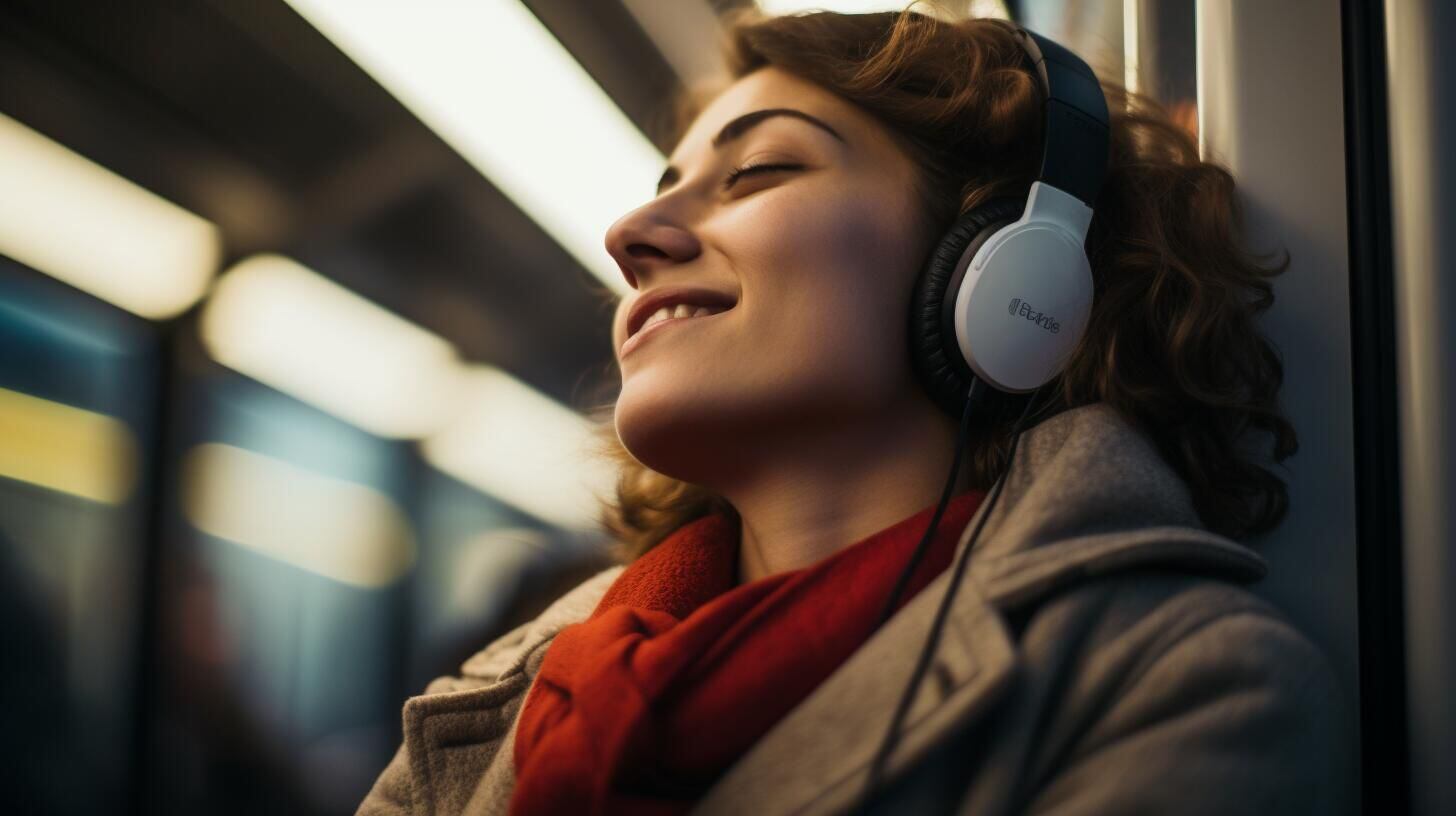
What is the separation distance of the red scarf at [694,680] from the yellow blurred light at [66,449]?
1534mm

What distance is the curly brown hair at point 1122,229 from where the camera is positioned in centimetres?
90

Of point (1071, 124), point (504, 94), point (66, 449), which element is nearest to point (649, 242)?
point (1071, 124)

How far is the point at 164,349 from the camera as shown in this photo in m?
2.24

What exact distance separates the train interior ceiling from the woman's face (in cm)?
35

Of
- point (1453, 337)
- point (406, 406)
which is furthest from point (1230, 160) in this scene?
point (406, 406)

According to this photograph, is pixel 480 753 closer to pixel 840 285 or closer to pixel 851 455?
pixel 851 455

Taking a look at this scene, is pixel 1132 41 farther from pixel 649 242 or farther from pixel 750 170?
pixel 649 242

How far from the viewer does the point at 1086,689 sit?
66 centimetres

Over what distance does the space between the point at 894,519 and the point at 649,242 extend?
16.4 inches

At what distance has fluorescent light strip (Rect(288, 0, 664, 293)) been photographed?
151 cm

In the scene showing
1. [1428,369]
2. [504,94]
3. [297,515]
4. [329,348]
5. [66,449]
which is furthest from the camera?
[329,348]

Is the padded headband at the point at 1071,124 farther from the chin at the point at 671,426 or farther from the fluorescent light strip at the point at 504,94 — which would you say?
the fluorescent light strip at the point at 504,94

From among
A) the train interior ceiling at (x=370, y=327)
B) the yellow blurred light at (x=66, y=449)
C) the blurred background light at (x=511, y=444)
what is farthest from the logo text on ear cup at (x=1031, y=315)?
the blurred background light at (x=511, y=444)

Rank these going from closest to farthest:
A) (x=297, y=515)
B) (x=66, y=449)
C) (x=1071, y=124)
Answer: (x=1071, y=124), (x=66, y=449), (x=297, y=515)
